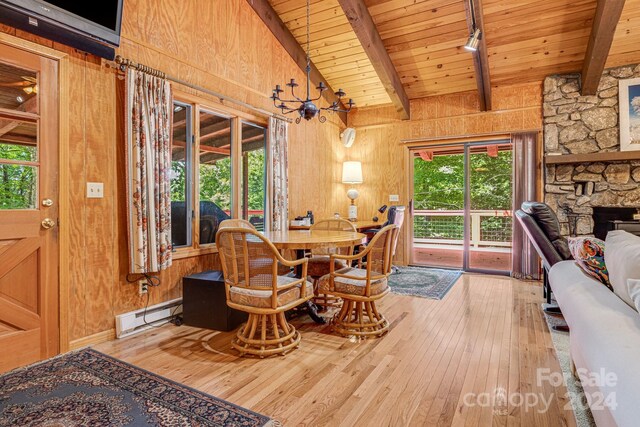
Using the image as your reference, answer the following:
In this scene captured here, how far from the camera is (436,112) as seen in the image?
5.52 metres

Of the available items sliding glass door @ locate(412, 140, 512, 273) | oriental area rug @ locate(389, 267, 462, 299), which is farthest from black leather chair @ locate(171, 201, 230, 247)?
sliding glass door @ locate(412, 140, 512, 273)

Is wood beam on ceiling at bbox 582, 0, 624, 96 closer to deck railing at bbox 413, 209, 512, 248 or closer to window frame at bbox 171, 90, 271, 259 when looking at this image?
deck railing at bbox 413, 209, 512, 248

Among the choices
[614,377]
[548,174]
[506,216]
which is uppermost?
[548,174]

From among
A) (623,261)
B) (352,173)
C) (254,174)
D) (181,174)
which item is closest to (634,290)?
(623,261)

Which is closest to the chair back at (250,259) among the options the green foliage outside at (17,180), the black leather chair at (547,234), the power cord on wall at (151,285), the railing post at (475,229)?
the power cord on wall at (151,285)

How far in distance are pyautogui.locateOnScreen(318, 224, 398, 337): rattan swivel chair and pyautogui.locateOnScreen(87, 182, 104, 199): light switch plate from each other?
183 centimetres

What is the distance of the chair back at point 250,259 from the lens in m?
2.25

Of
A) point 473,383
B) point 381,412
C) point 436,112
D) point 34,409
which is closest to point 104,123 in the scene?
point 34,409

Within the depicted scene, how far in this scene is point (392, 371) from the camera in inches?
84.9

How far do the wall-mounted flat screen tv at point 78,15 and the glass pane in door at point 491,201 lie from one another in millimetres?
4864

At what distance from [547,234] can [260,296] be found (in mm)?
2382

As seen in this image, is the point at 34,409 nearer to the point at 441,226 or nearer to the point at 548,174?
the point at 548,174

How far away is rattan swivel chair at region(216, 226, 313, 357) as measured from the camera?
2264 millimetres

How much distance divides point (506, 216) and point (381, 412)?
5040mm
